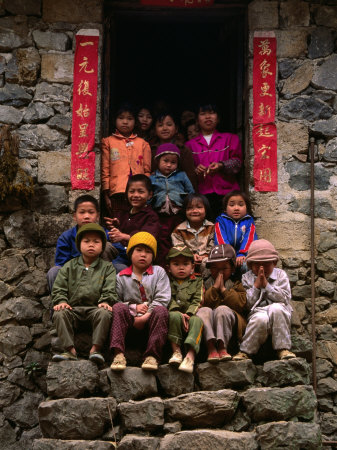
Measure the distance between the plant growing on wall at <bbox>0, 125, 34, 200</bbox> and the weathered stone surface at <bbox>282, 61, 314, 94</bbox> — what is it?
9.29 ft

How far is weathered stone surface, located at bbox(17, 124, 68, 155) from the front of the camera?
6164mm

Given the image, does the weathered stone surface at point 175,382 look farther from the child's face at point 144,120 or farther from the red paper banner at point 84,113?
the child's face at point 144,120

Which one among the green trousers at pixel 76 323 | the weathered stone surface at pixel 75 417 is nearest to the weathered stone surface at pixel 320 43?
the green trousers at pixel 76 323

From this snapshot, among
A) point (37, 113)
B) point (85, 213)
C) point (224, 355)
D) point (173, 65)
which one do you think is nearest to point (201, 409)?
point (224, 355)

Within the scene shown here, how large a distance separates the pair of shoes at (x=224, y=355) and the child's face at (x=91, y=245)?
4.35 feet

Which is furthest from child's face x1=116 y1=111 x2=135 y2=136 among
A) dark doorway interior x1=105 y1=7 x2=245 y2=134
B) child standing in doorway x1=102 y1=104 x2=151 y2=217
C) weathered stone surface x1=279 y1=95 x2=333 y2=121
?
weathered stone surface x1=279 y1=95 x2=333 y2=121

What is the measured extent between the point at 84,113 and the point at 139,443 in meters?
3.50

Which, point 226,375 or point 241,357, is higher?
point 241,357

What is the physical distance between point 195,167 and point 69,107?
148 centimetres

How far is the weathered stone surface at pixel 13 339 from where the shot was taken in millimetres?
5617

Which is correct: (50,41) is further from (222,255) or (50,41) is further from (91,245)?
(222,255)

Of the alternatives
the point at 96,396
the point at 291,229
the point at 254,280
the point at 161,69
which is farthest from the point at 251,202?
the point at 161,69

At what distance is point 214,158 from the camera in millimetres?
6555

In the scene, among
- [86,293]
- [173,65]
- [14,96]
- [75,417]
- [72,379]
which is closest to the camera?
[75,417]
